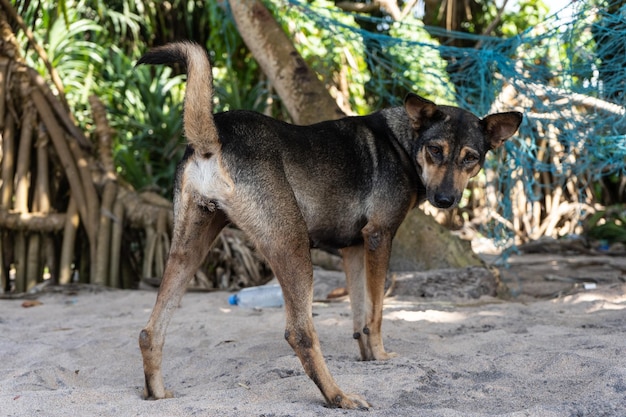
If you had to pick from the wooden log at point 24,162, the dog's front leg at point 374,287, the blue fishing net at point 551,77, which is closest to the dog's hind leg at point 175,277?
the dog's front leg at point 374,287

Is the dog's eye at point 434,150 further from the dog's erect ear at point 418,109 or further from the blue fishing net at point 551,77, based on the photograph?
the blue fishing net at point 551,77

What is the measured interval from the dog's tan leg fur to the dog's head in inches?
13.7

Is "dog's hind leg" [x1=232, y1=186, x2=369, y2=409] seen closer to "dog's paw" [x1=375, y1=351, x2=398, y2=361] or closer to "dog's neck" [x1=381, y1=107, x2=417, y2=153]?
"dog's paw" [x1=375, y1=351, x2=398, y2=361]

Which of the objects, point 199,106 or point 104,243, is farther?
point 104,243

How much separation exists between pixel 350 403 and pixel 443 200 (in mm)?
1172

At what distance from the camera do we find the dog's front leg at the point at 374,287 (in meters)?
3.78

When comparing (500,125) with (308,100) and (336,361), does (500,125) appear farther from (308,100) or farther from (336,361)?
(308,100)

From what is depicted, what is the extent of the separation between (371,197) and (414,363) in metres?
0.86

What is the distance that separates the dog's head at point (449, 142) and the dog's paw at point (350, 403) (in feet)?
3.73

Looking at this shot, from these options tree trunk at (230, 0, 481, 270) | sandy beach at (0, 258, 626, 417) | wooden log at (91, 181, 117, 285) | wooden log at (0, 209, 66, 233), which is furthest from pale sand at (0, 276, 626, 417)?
wooden log at (0, 209, 66, 233)

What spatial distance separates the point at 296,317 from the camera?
3053 millimetres

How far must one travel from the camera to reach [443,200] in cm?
361

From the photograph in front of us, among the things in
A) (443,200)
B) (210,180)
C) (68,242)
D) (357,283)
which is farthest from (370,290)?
(68,242)

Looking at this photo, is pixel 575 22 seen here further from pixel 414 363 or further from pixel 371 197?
pixel 414 363
